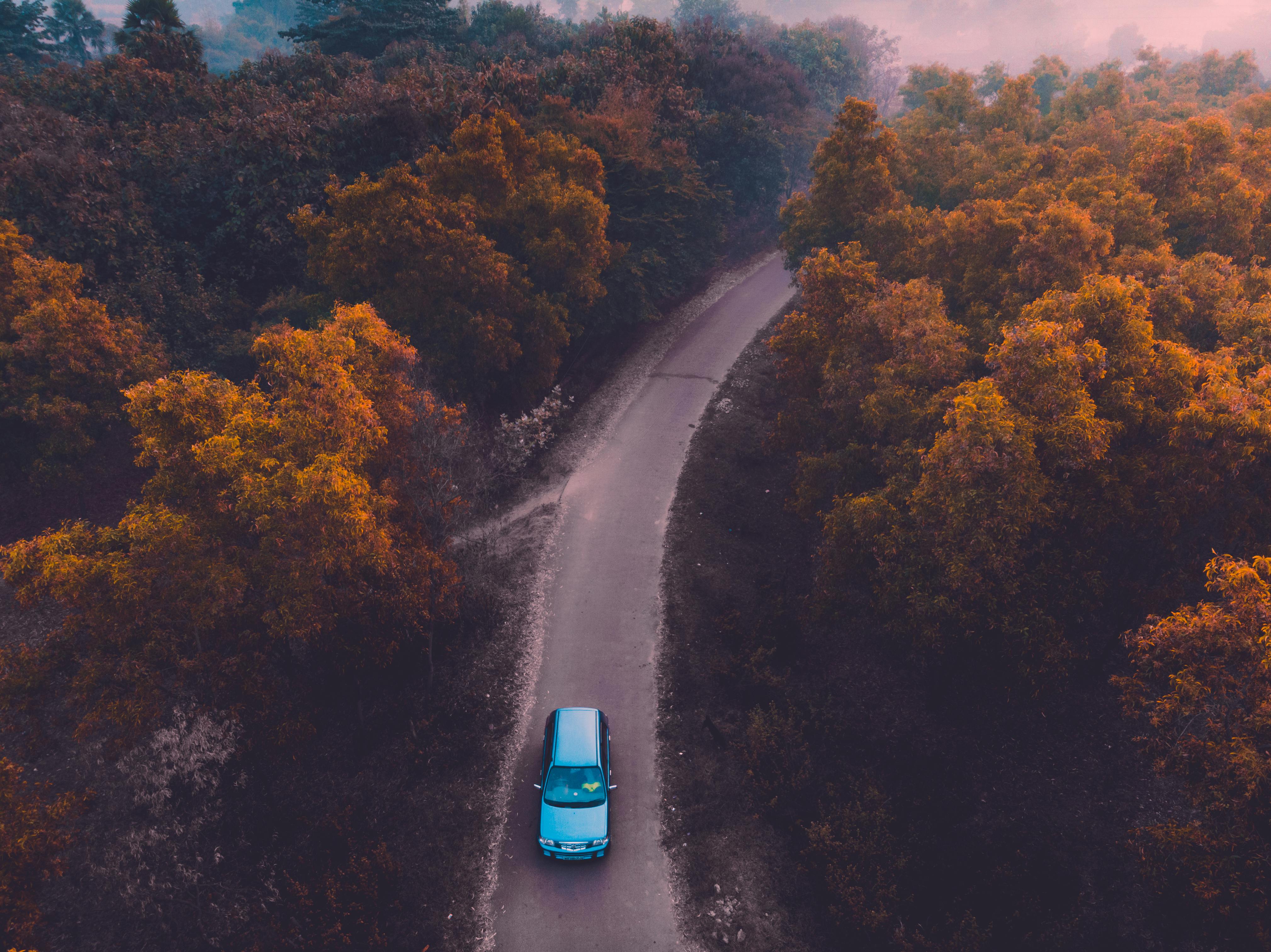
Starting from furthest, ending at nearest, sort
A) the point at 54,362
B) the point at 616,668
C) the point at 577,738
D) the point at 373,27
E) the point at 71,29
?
the point at 71,29 < the point at 373,27 < the point at 54,362 < the point at 616,668 < the point at 577,738

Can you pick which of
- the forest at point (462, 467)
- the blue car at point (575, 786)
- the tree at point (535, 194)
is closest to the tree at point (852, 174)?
the forest at point (462, 467)

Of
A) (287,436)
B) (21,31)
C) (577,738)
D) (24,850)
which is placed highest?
(21,31)

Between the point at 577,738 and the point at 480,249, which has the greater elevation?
the point at 480,249

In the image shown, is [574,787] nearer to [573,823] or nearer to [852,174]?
[573,823]

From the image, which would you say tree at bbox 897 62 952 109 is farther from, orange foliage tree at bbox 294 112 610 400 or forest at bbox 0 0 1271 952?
orange foliage tree at bbox 294 112 610 400

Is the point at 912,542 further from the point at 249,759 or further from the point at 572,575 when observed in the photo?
the point at 249,759

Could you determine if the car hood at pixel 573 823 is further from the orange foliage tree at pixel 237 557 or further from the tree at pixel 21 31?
the tree at pixel 21 31

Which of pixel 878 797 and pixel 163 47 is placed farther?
pixel 163 47

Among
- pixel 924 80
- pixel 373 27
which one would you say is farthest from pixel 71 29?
pixel 924 80
